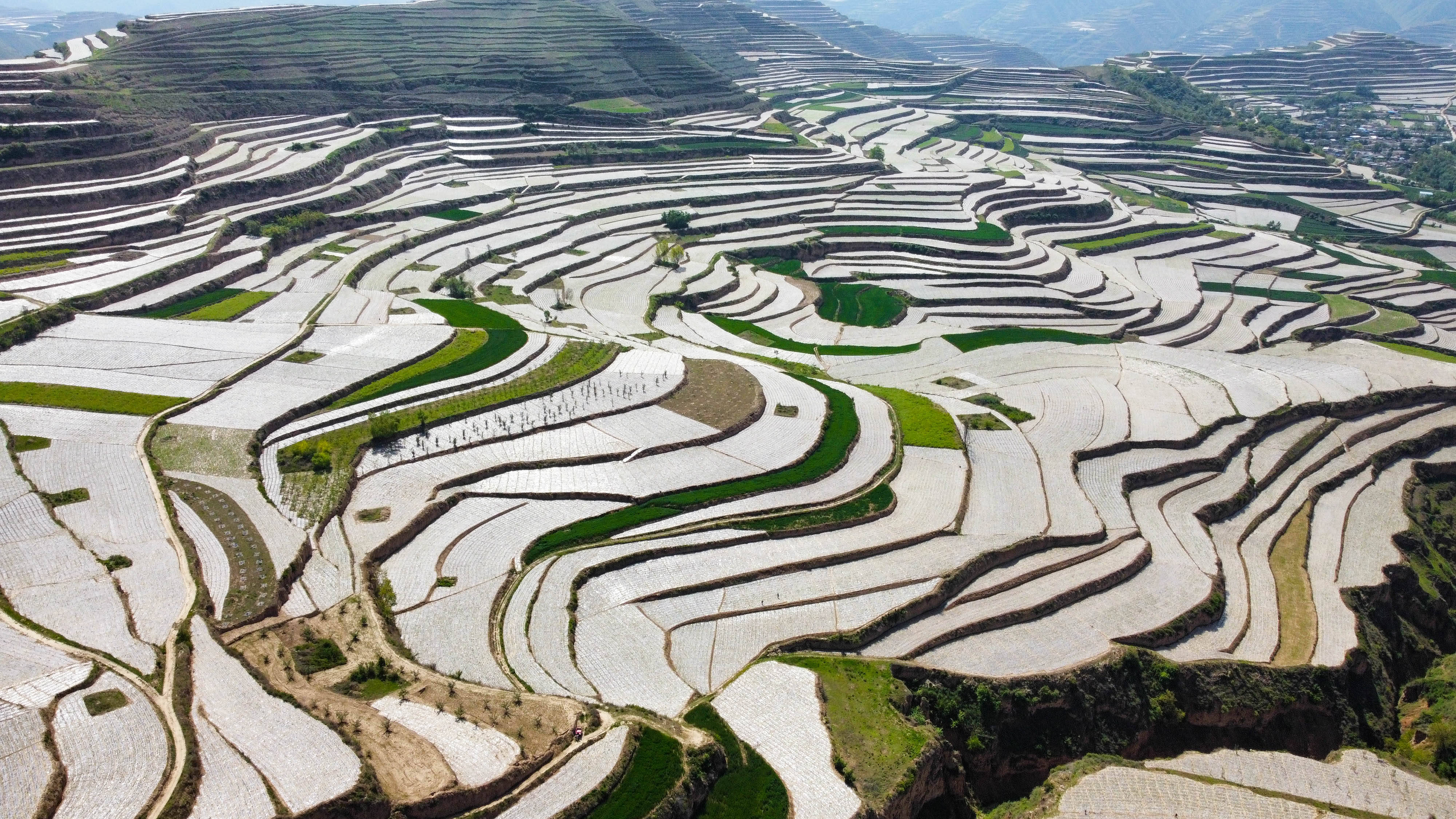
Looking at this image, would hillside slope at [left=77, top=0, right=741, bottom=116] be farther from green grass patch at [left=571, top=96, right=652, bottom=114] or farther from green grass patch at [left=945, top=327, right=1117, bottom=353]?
green grass patch at [left=945, top=327, right=1117, bottom=353]

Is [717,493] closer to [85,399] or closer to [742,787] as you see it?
[742,787]

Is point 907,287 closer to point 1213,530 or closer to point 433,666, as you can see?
point 1213,530

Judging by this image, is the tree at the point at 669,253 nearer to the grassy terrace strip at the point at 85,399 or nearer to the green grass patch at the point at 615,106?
the grassy terrace strip at the point at 85,399

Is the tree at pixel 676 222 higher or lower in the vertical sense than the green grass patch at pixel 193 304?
higher

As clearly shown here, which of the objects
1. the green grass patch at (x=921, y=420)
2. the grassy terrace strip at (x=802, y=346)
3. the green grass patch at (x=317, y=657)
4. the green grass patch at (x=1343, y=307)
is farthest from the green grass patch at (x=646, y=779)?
the green grass patch at (x=1343, y=307)

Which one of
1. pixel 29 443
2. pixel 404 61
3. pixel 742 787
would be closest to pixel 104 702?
pixel 742 787

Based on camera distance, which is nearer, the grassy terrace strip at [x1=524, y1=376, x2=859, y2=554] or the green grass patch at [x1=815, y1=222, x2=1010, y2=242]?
the grassy terrace strip at [x1=524, y1=376, x2=859, y2=554]

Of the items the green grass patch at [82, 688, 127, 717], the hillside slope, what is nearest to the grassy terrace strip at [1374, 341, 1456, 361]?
the green grass patch at [82, 688, 127, 717]
